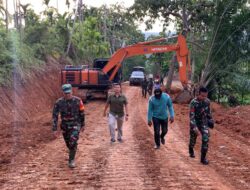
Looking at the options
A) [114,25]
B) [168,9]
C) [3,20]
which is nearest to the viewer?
[3,20]

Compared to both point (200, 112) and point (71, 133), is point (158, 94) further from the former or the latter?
point (71, 133)

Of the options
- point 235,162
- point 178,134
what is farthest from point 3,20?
point 235,162

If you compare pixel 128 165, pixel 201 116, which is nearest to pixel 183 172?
pixel 128 165

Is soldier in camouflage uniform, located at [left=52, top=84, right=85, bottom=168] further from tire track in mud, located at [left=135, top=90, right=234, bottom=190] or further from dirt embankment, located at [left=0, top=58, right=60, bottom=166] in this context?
tire track in mud, located at [left=135, top=90, right=234, bottom=190]

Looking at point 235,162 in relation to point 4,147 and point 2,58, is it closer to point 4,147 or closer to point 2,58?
point 4,147

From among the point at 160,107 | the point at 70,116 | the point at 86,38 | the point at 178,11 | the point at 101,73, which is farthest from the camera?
the point at 86,38

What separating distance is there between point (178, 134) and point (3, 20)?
17263mm

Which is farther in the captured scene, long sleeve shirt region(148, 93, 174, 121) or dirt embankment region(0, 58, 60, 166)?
dirt embankment region(0, 58, 60, 166)

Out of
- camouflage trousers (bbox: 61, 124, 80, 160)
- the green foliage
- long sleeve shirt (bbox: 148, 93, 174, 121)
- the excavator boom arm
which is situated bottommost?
camouflage trousers (bbox: 61, 124, 80, 160)

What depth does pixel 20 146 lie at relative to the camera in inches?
473

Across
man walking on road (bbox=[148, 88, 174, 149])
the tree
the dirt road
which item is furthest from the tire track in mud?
the tree

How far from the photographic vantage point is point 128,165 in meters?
9.41

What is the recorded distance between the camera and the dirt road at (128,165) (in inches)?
313

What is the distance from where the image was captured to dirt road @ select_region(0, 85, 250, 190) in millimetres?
7949
